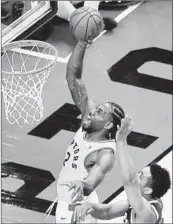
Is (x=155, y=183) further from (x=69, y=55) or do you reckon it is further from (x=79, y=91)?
(x=69, y=55)

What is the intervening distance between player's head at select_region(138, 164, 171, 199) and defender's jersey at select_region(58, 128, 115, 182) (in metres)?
0.31

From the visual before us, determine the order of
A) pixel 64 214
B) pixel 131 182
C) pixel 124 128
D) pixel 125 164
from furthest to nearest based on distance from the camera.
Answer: pixel 64 214, pixel 131 182, pixel 125 164, pixel 124 128

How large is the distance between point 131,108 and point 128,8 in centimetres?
116

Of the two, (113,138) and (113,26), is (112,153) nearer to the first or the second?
(113,138)

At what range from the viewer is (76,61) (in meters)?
4.92

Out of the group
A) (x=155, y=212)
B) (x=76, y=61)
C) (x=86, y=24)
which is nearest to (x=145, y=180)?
(x=155, y=212)

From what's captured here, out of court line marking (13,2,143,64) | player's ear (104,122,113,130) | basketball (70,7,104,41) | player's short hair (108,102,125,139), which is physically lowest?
court line marking (13,2,143,64)

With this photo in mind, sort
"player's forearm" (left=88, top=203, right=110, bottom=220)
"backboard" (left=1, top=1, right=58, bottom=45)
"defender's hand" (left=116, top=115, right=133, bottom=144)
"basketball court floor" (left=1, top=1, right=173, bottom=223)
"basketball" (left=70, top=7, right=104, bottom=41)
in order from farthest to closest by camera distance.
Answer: "backboard" (left=1, top=1, right=58, bottom=45) → "basketball court floor" (left=1, top=1, right=173, bottom=223) → "player's forearm" (left=88, top=203, right=110, bottom=220) → "basketball" (left=70, top=7, right=104, bottom=41) → "defender's hand" (left=116, top=115, right=133, bottom=144)

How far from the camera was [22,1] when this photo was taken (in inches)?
255

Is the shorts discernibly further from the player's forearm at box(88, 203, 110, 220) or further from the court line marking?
the court line marking

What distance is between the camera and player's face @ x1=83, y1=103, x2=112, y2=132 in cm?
498

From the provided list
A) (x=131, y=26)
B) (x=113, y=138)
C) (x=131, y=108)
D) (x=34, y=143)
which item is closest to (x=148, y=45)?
(x=131, y=26)

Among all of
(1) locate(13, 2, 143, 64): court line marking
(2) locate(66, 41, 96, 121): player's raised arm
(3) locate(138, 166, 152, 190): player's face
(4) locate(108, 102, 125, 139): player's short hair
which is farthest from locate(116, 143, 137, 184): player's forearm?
(1) locate(13, 2, 143, 64): court line marking

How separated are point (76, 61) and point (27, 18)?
148 cm
